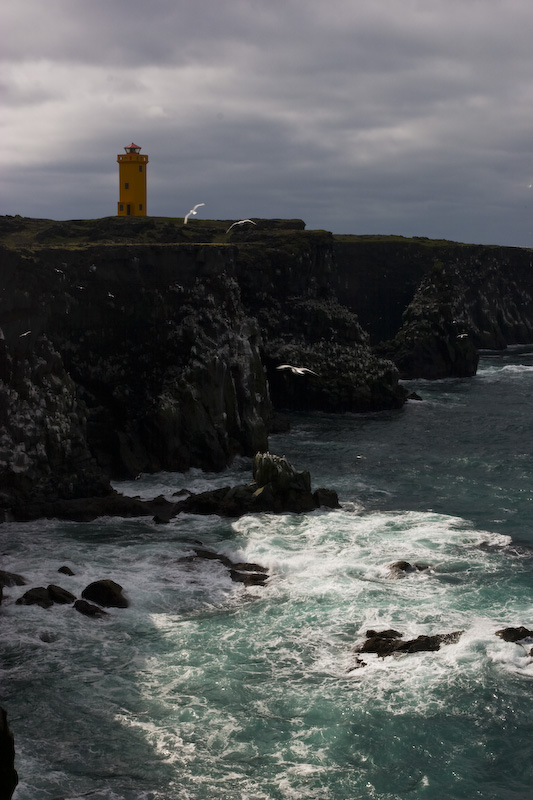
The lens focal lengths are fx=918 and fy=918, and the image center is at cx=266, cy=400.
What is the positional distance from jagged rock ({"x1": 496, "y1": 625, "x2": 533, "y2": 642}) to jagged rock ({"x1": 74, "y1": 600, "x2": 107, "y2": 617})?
54.4 ft

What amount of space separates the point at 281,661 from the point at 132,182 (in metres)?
101

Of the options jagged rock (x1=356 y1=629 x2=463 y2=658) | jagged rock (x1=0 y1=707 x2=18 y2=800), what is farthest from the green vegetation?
jagged rock (x1=0 y1=707 x2=18 y2=800)

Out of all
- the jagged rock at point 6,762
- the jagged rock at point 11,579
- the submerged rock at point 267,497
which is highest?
the jagged rock at point 6,762

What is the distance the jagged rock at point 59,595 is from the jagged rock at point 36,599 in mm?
218

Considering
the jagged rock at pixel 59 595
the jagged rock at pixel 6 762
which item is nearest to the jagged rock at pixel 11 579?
the jagged rock at pixel 59 595

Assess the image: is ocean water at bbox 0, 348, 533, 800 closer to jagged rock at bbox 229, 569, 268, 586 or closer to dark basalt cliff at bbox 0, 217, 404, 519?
jagged rock at bbox 229, 569, 268, 586

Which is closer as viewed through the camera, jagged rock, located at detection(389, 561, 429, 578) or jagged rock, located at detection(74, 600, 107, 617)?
jagged rock, located at detection(74, 600, 107, 617)

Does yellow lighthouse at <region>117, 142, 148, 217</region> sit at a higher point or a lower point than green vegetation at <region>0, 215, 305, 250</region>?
higher

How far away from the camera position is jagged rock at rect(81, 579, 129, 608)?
4034 cm

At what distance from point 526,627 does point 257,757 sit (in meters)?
14.4

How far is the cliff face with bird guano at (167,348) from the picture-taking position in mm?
56219

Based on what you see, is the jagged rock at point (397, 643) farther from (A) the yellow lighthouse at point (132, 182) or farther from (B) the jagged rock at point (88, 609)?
(A) the yellow lighthouse at point (132, 182)

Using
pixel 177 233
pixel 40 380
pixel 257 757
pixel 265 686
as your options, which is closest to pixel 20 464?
pixel 40 380

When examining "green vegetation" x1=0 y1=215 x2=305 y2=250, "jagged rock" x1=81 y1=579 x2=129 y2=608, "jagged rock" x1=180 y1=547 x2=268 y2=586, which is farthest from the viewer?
"green vegetation" x1=0 y1=215 x2=305 y2=250
